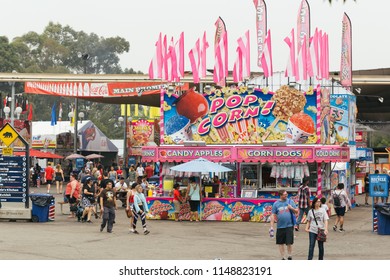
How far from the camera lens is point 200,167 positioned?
86.7ft

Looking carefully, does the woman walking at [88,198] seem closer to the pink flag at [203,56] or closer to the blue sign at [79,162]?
the pink flag at [203,56]

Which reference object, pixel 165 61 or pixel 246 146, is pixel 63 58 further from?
pixel 246 146

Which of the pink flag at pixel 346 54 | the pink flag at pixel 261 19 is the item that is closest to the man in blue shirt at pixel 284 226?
the pink flag at pixel 346 54

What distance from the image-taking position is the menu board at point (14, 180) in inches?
1017

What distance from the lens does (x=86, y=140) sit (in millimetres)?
59531

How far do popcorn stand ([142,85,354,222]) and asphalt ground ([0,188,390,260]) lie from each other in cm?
97

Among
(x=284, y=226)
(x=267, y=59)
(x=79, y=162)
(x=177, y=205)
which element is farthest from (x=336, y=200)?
(x=79, y=162)

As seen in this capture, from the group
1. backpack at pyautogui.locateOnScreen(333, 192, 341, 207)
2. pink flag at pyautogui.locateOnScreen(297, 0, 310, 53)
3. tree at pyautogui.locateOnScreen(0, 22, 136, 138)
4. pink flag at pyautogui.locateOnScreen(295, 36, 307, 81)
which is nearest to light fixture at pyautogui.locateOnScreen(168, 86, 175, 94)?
pink flag at pyautogui.locateOnScreen(295, 36, 307, 81)

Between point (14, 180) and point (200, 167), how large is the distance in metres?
5.79

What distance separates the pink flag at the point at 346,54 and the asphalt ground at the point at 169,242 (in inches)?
557

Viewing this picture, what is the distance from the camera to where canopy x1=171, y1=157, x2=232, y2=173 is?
26.3 m

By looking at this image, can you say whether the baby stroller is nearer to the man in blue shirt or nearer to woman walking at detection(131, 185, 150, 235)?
woman walking at detection(131, 185, 150, 235)

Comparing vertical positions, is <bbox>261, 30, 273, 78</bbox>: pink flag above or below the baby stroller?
above

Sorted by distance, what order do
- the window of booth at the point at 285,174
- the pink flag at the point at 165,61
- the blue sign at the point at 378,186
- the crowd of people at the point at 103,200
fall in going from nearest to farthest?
the crowd of people at the point at 103,200 → the blue sign at the point at 378,186 → the window of booth at the point at 285,174 → the pink flag at the point at 165,61
